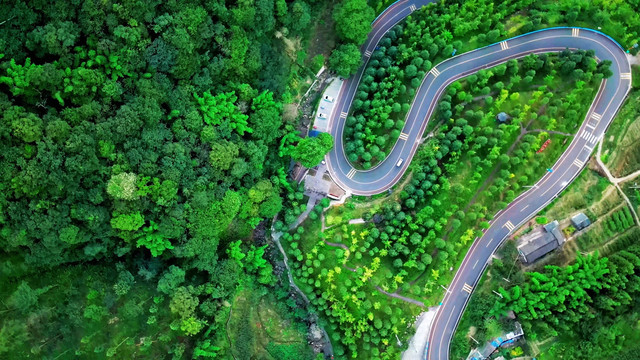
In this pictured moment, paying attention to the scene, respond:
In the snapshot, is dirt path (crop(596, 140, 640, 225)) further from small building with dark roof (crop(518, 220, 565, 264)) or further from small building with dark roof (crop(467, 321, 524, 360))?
small building with dark roof (crop(467, 321, 524, 360))

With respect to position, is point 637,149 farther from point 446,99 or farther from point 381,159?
point 381,159

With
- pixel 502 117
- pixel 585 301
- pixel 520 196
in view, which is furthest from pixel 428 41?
pixel 585 301

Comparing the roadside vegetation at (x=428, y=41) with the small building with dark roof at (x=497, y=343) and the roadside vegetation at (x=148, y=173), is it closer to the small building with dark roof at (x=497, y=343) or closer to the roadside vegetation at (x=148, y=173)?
the roadside vegetation at (x=148, y=173)

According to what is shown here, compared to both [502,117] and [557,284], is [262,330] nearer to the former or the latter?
[557,284]

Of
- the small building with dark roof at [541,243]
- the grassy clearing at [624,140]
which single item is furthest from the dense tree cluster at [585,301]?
the grassy clearing at [624,140]

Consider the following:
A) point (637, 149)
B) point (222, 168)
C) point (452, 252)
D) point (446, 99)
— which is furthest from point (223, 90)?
point (637, 149)

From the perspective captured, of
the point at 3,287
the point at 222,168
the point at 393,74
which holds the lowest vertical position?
the point at 3,287
